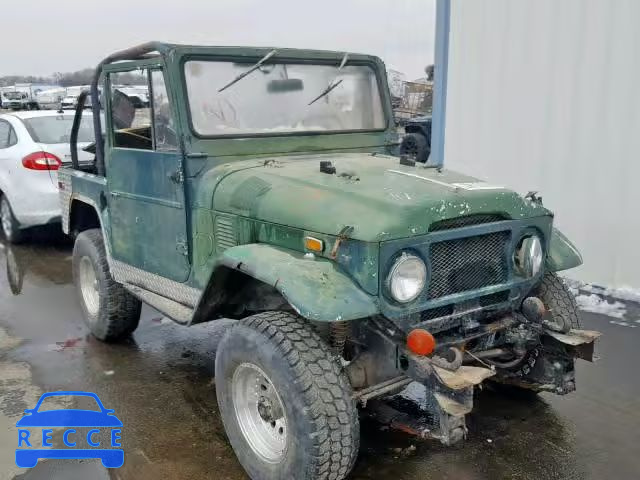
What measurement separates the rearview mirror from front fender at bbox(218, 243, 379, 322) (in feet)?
4.60

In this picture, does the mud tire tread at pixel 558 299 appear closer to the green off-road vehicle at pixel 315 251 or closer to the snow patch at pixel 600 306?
the green off-road vehicle at pixel 315 251

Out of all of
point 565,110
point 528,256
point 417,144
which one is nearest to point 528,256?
point 528,256

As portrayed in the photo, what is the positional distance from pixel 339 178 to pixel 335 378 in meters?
1.14

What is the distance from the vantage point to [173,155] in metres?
3.82

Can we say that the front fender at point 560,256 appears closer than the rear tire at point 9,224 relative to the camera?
Yes

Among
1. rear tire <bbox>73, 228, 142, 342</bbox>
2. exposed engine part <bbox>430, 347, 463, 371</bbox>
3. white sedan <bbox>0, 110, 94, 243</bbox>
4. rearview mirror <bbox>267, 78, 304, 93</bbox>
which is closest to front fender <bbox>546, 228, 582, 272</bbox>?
exposed engine part <bbox>430, 347, 463, 371</bbox>

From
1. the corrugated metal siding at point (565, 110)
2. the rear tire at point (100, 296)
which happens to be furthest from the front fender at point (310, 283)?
the corrugated metal siding at point (565, 110)

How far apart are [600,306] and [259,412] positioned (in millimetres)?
4033

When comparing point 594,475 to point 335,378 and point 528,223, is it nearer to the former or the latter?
point 528,223

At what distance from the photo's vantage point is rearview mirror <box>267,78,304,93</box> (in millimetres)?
4047

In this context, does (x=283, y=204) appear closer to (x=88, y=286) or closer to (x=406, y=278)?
(x=406, y=278)

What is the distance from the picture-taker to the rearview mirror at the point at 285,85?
159 inches

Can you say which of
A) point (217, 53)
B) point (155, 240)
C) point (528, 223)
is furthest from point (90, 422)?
point (528, 223)

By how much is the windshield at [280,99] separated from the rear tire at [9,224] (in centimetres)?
539
